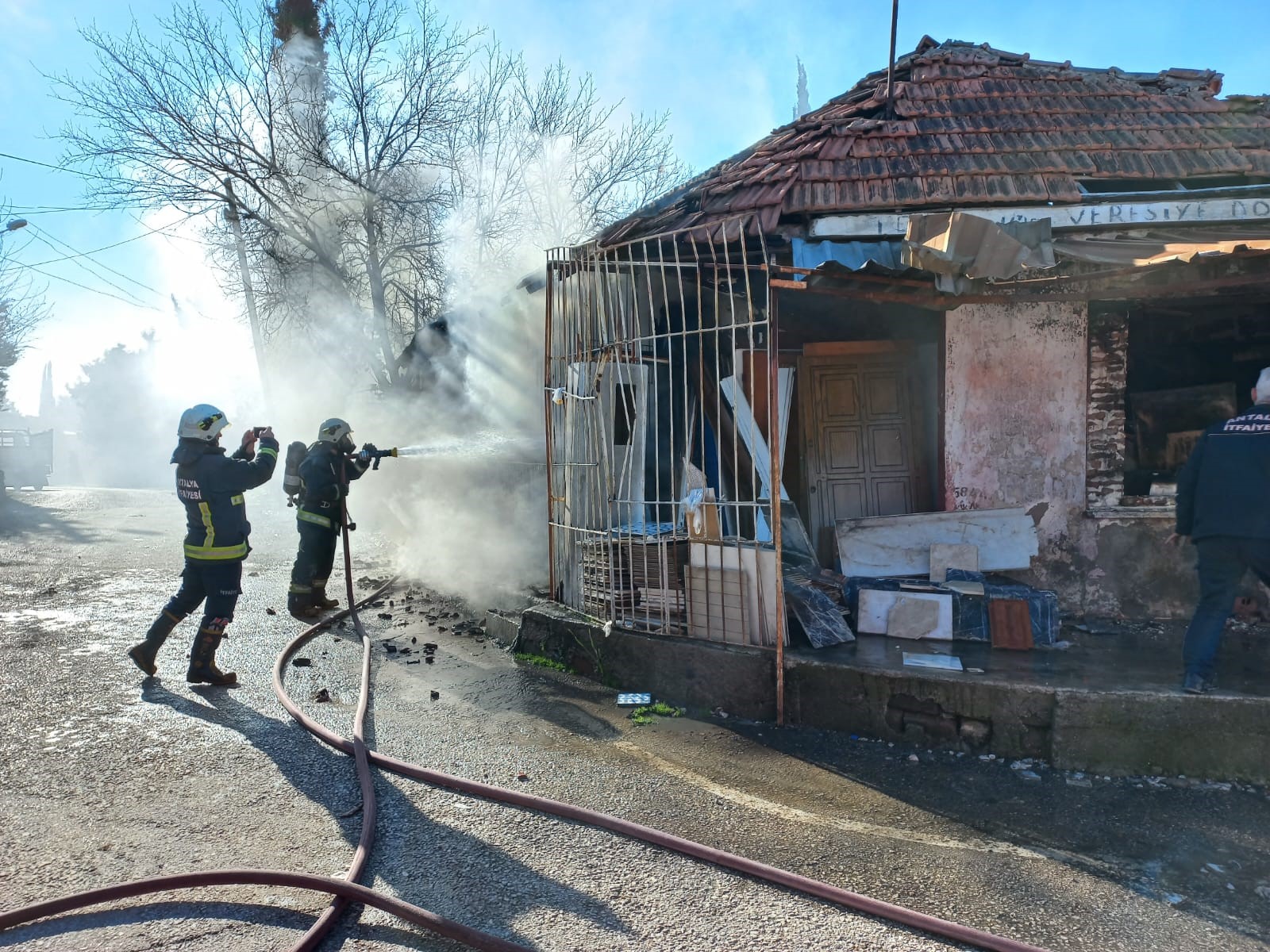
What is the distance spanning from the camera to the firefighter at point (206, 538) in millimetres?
6102

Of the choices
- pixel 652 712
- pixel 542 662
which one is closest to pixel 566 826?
pixel 652 712

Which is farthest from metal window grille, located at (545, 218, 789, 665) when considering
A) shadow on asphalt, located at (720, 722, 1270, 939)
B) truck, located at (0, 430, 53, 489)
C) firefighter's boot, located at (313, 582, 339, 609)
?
truck, located at (0, 430, 53, 489)

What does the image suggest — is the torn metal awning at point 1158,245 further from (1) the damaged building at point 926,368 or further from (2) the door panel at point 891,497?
(2) the door panel at point 891,497

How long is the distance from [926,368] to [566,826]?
5.48 m

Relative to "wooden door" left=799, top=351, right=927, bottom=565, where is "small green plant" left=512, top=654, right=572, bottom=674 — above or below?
below

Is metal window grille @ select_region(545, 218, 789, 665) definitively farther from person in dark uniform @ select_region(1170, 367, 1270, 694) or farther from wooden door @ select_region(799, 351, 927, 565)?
person in dark uniform @ select_region(1170, 367, 1270, 694)

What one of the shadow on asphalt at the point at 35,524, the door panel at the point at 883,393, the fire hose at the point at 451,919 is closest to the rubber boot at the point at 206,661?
the fire hose at the point at 451,919

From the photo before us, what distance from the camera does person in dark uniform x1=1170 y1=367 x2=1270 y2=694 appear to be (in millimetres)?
4539

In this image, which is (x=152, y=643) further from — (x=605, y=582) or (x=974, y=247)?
(x=974, y=247)

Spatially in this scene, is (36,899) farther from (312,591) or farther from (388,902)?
(312,591)

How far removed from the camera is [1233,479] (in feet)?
15.1

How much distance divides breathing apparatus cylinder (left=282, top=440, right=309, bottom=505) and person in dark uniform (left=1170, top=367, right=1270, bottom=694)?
8.35m

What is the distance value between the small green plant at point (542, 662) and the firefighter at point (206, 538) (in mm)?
2220

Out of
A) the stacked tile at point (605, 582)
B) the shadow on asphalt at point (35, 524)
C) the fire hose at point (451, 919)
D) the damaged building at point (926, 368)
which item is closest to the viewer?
the fire hose at point (451, 919)
